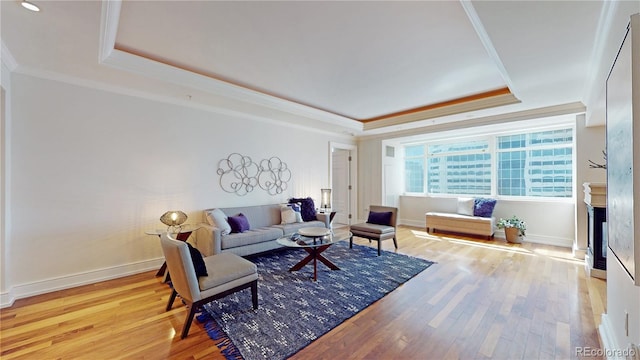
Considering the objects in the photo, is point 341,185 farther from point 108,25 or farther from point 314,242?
point 108,25

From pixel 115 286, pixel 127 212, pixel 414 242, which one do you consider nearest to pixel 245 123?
pixel 127 212

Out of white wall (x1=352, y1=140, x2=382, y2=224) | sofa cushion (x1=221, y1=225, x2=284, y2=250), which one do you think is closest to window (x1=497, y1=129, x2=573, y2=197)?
white wall (x1=352, y1=140, x2=382, y2=224)

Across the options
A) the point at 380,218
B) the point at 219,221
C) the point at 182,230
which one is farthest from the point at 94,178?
the point at 380,218

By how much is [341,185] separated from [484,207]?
11.2 ft

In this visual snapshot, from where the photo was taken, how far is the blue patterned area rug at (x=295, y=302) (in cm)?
203

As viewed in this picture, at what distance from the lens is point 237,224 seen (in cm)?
402

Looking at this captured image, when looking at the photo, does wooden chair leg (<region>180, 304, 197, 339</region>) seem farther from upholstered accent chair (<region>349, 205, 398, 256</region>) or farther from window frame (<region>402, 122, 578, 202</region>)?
window frame (<region>402, 122, 578, 202</region>)

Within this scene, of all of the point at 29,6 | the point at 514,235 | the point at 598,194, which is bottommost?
the point at 514,235

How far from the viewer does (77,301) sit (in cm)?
272

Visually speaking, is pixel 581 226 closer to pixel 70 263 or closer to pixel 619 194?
pixel 619 194

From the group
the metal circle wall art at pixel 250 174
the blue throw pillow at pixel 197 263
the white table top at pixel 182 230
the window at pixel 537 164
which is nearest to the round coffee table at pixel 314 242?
the blue throw pillow at pixel 197 263

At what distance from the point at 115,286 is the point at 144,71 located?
2.61m

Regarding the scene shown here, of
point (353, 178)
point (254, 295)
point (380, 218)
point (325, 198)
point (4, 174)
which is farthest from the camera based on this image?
point (353, 178)

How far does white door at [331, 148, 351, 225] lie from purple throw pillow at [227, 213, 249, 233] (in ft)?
11.0
